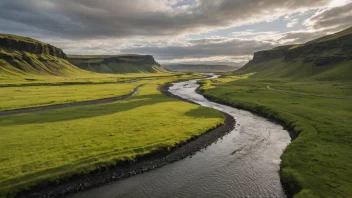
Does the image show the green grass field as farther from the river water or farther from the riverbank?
the riverbank

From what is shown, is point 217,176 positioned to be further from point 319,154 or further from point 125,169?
point 319,154

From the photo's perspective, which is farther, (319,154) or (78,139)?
(78,139)

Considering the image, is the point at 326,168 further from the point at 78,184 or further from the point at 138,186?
the point at 78,184

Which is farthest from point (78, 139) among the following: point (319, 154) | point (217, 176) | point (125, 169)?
point (319, 154)

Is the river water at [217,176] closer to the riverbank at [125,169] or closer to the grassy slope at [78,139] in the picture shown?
the riverbank at [125,169]

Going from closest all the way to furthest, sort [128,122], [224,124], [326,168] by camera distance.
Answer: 1. [326,168]
2. [128,122]
3. [224,124]

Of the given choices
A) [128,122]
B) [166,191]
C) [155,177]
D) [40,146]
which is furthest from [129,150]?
[128,122]
